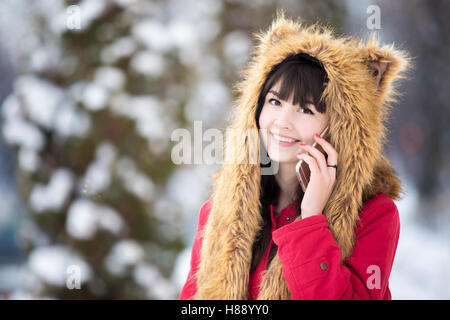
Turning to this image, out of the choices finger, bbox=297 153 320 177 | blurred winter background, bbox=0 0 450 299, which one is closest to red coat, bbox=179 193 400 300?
finger, bbox=297 153 320 177

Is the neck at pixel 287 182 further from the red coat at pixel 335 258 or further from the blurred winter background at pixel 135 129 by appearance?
the blurred winter background at pixel 135 129

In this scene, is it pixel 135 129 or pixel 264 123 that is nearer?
pixel 264 123

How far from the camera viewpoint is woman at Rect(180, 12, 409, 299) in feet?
2.75

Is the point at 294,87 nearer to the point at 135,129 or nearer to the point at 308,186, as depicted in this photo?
the point at 308,186

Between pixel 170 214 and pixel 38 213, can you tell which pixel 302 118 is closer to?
pixel 170 214

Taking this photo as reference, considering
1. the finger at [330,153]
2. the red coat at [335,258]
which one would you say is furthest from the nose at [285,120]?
the red coat at [335,258]

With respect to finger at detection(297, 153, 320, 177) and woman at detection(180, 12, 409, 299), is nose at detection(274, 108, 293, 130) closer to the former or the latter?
woman at detection(180, 12, 409, 299)

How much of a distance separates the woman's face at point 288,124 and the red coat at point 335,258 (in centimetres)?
23

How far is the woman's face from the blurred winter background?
1.15 metres

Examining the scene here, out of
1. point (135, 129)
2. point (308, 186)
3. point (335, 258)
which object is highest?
point (135, 129)

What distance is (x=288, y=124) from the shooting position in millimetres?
958

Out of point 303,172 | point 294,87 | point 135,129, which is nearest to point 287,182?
point 303,172

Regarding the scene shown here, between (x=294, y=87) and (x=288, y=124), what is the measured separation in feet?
0.35
